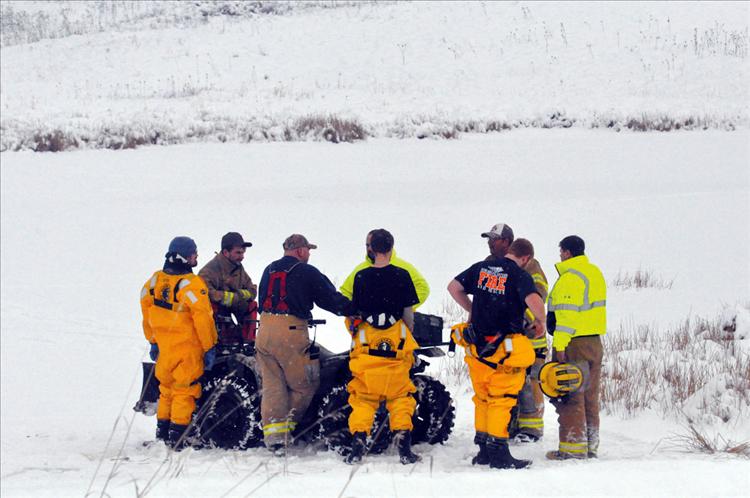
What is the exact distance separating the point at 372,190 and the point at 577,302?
12.3 m

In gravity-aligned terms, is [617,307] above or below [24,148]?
below

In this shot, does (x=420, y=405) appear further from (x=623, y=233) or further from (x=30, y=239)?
(x=30, y=239)

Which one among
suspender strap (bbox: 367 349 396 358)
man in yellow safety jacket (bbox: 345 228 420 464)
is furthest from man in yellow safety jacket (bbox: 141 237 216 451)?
suspender strap (bbox: 367 349 396 358)

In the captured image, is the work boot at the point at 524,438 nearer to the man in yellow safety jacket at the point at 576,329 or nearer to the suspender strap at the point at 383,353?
the man in yellow safety jacket at the point at 576,329

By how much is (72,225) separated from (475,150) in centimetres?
996

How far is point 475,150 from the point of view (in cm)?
2200

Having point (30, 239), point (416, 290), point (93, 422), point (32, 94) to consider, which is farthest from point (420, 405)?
point (32, 94)

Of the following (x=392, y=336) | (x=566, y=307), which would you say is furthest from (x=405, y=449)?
(x=566, y=307)

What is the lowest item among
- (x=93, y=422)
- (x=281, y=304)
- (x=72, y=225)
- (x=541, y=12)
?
(x=93, y=422)

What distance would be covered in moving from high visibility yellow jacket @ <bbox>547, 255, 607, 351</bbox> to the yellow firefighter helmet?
0.56 feet

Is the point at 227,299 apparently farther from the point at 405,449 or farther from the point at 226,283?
the point at 405,449

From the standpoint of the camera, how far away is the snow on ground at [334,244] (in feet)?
18.1

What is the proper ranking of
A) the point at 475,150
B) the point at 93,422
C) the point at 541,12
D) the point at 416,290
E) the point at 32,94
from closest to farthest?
the point at 416,290, the point at 93,422, the point at 475,150, the point at 32,94, the point at 541,12

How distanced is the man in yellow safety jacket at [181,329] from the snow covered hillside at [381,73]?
617 inches
